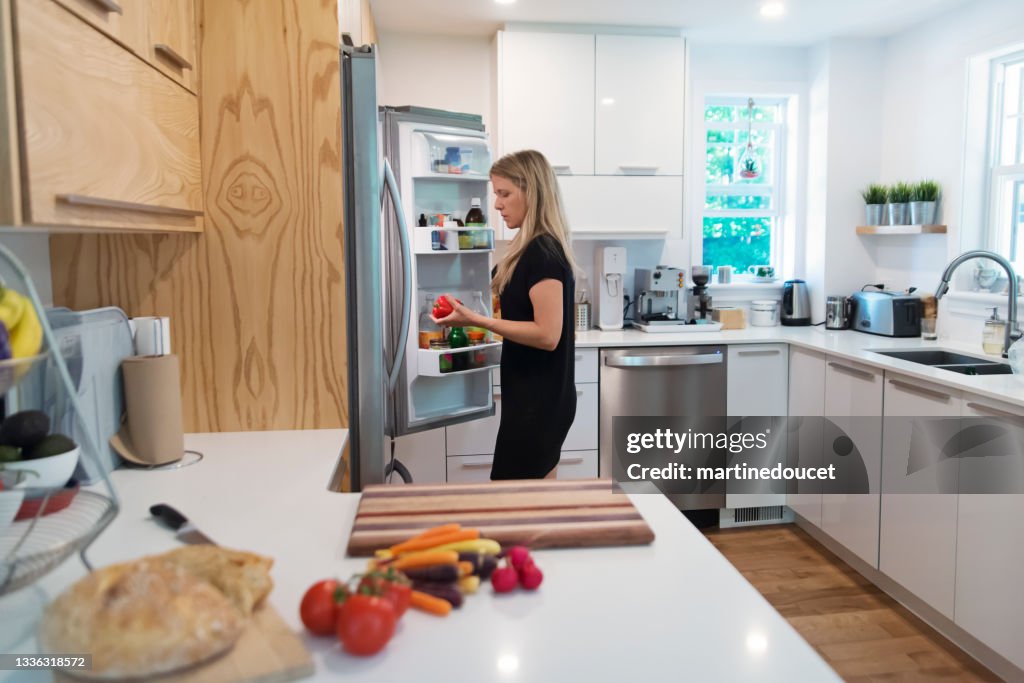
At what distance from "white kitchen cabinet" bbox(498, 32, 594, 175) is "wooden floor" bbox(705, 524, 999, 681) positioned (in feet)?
6.40

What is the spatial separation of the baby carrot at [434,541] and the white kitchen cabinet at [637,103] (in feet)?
9.44

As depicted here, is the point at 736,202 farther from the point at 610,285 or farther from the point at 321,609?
the point at 321,609

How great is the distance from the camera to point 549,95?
3688 millimetres

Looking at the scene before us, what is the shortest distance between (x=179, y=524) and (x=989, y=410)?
2.25 m

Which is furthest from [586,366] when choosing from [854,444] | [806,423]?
[854,444]

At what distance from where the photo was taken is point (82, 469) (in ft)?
4.94

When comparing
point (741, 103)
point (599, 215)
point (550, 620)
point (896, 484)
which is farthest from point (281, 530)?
point (741, 103)

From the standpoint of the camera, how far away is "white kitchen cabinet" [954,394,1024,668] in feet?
7.39

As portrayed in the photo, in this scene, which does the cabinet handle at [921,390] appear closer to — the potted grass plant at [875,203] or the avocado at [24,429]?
the potted grass plant at [875,203]

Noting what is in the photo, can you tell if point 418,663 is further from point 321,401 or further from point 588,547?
point 321,401

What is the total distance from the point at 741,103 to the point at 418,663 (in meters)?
→ 3.93

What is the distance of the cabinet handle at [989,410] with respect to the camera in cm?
228

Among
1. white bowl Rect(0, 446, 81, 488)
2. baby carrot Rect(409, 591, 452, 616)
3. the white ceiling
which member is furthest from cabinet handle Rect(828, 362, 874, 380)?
white bowl Rect(0, 446, 81, 488)

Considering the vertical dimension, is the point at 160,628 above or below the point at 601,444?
above
